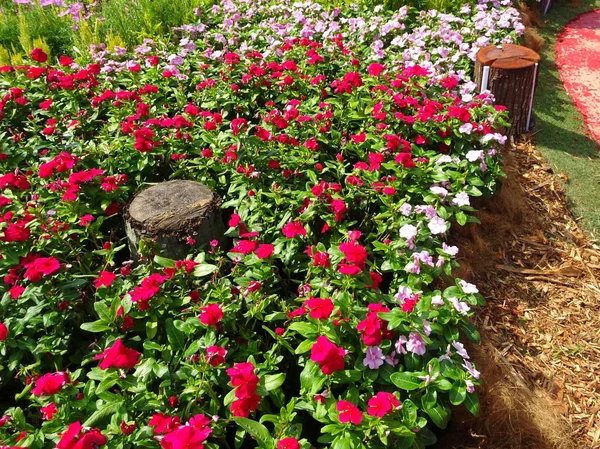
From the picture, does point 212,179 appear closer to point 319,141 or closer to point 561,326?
point 319,141

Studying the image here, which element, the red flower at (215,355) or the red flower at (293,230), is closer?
the red flower at (215,355)

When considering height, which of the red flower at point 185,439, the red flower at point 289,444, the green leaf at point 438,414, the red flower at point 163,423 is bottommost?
the green leaf at point 438,414

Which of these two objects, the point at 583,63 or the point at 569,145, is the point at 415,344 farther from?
the point at 583,63

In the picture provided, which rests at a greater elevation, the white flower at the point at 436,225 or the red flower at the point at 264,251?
the red flower at the point at 264,251

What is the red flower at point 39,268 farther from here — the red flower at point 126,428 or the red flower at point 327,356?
the red flower at point 327,356

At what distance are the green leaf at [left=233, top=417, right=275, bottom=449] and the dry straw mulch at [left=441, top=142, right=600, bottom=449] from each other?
2.97 ft

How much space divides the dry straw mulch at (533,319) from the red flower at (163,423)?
3.92 ft

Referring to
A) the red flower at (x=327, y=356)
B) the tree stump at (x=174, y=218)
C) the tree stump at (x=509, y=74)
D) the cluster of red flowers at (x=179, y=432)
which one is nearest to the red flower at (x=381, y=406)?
the red flower at (x=327, y=356)

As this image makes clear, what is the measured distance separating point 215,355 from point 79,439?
0.51 m

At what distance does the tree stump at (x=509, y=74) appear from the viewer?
4203mm

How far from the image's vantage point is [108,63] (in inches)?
165

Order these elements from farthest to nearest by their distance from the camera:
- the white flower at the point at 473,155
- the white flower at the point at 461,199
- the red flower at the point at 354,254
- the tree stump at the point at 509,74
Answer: the tree stump at the point at 509,74
the white flower at the point at 473,155
the white flower at the point at 461,199
the red flower at the point at 354,254

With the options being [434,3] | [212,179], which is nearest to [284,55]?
[212,179]

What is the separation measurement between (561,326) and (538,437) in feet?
3.16
